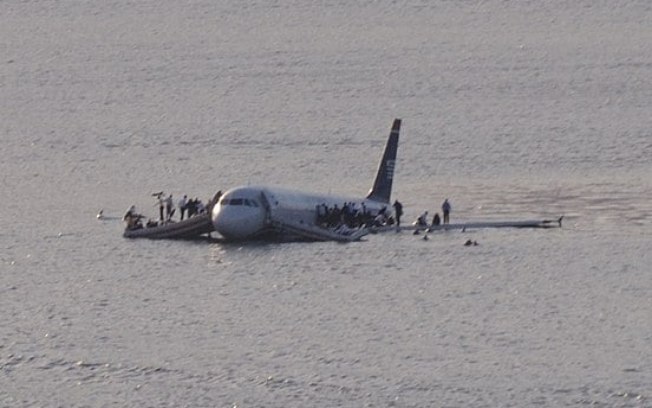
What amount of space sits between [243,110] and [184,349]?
9015cm

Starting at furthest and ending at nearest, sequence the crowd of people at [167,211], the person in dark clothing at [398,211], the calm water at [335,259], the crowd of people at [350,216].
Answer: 1. the person in dark clothing at [398,211]
2. the crowd of people at [350,216]
3. the crowd of people at [167,211]
4. the calm water at [335,259]

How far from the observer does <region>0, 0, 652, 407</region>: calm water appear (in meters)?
59.7

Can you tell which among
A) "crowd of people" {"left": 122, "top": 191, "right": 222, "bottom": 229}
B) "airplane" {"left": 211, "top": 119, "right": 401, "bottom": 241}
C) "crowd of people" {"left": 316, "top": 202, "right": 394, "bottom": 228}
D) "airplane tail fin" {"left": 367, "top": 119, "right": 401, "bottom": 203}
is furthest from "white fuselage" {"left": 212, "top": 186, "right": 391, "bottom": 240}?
"airplane tail fin" {"left": 367, "top": 119, "right": 401, "bottom": 203}

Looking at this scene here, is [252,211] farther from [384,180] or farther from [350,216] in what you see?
[384,180]

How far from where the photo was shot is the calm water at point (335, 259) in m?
59.7

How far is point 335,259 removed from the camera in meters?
84.7

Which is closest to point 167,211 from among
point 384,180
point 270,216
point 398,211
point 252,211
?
point 252,211

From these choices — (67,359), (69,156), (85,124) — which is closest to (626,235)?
(67,359)

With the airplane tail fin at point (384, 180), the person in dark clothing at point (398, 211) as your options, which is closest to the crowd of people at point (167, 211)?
the person in dark clothing at point (398, 211)

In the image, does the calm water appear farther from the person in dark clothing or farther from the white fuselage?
the person in dark clothing

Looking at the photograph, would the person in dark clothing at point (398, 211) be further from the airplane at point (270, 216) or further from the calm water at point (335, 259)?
the calm water at point (335, 259)

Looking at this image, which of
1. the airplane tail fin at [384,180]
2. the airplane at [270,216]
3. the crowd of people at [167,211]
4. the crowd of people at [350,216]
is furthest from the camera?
the airplane tail fin at [384,180]

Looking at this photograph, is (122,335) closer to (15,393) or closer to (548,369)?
(15,393)

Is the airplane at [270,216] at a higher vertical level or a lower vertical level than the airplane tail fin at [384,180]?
lower
